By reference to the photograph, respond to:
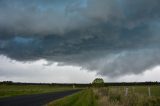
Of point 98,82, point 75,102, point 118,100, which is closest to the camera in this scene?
point 118,100

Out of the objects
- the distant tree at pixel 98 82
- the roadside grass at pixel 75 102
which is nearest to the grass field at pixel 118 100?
the roadside grass at pixel 75 102

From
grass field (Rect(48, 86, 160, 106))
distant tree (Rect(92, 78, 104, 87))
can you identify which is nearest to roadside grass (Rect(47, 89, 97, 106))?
grass field (Rect(48, 86, 160, 106))

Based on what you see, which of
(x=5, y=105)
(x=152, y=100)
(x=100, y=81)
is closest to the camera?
(x=5, y=105)

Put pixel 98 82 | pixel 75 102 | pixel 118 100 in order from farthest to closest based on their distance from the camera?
1. pixel 98 82
2. pixel 75 102
3. pixel 118 100

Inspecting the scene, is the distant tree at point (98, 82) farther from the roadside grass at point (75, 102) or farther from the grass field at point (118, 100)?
the grass field at point (118, 100)

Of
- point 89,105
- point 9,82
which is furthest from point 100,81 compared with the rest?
point 89,105

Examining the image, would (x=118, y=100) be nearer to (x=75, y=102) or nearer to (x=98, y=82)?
(x=75, y=102)

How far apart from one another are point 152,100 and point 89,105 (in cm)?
516

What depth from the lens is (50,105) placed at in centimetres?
2659

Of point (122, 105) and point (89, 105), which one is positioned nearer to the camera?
point (122, 105)

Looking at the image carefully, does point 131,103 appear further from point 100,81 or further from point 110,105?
point 100,81

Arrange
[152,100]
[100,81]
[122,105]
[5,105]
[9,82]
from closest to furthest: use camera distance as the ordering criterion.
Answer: [122,105] → [5,105] → [152,100] → [100,81] → [9,82]

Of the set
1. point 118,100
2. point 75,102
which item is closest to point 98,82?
point 75,102

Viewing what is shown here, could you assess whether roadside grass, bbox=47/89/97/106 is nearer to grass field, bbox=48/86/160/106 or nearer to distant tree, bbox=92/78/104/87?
grass field, bbox=48/86/160/106
